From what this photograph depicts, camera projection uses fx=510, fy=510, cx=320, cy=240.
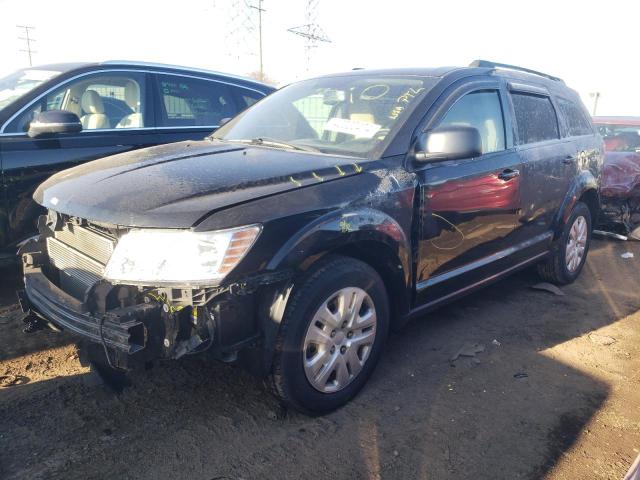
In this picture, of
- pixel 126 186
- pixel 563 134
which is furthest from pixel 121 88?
pixel 563 134

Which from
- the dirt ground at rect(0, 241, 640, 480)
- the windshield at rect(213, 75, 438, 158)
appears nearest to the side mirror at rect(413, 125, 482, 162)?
the windshield at rect(213, 75, 438, 158)

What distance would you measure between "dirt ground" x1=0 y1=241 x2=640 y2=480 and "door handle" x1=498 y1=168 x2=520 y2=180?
1.14m

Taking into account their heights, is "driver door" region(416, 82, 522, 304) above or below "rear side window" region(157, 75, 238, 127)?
below

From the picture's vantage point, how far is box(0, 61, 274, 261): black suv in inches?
150

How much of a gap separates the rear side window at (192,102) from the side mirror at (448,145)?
2.77 m

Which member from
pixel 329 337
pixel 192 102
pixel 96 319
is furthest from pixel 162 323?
pixel 192 102

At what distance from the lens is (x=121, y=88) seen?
4.56 m

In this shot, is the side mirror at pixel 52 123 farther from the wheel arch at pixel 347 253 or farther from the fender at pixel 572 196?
the fender at pixel 572 196

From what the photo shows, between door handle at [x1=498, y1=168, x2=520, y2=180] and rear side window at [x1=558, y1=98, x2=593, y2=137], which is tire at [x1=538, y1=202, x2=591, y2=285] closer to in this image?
rear side window at [x1=558, y1=98, x2=593, y2=137]

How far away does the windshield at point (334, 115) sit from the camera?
299 centimetres

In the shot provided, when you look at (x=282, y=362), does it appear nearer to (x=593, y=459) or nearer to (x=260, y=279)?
(x=260, y=279)

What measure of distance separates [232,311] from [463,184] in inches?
69.1

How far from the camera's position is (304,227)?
230cm

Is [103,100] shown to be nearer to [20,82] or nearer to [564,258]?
[20,82]
